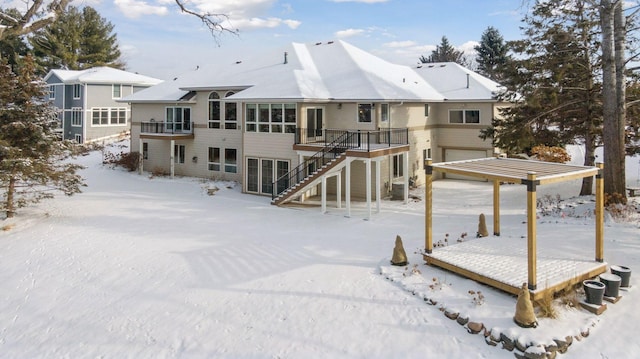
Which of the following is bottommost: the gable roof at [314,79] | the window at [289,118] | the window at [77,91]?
the window at [289,118]

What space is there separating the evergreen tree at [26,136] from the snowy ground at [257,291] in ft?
A: 5.48

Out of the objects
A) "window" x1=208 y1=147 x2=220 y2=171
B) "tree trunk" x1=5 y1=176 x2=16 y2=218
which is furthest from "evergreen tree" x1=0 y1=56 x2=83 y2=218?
"window" x1=208 y1=147 x2=220 y2=171

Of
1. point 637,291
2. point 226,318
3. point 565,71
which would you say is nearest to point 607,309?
point 637,291

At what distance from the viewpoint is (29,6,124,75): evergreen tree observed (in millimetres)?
55031

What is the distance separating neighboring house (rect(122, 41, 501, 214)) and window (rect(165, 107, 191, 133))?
0.09 metres

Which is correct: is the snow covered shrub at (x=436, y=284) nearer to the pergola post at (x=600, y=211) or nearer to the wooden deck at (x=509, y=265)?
the wooden deck at (x=509, y=265)

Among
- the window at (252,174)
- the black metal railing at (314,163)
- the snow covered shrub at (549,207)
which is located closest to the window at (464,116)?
the snow covered shrub at (549,207)

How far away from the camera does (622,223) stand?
1474 cm

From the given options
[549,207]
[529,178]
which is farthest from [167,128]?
[529,178]

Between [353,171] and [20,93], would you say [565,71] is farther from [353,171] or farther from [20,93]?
[20,93]

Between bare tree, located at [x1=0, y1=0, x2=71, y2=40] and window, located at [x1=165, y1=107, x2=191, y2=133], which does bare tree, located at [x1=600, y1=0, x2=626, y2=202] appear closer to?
bare tree, located at [x1=0, y1=0, x2=71, y2=40]

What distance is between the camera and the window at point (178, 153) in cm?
2956

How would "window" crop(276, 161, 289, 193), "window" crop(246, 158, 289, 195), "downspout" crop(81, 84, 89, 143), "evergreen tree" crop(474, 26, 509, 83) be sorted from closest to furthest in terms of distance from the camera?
"window" crop(276, 161, 289, 193)
"window" crop(246, 158, 289, 195)
"downspout" crop(81, 84, 89, 143)
"evergreen tree" crop(474, 26, 509, 83)

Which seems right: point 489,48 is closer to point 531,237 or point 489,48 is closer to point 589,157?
point 589,157
